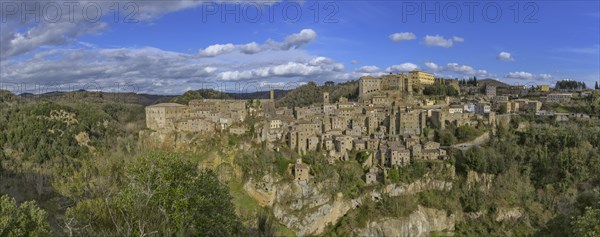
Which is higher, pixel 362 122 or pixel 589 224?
pixel 362 122

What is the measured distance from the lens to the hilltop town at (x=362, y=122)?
42719 mm

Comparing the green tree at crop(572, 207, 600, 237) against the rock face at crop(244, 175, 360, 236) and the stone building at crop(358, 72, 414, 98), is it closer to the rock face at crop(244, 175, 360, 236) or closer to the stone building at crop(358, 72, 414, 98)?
the rock face at crop(244, 175, 360, 236)

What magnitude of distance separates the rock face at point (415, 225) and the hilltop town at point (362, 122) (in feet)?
14.5

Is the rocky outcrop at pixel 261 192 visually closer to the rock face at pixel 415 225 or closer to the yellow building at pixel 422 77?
the rock face at pixel 415 225

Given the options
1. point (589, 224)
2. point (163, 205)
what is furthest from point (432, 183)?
point (163, 205)

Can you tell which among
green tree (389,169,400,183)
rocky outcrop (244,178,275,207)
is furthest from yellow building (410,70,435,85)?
rocky outcrop (244,178,275,207)

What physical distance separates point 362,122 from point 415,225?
1307 centimetres

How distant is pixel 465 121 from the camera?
48.8 meters

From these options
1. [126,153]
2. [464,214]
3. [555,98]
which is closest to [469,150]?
[464,214]

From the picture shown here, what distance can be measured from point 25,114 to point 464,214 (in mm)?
63747

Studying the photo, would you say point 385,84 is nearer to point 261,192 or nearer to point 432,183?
point 432,183

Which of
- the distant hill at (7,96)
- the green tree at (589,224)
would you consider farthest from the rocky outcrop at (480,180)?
the distant hill at (7,96)

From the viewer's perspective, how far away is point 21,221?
45.8 ft

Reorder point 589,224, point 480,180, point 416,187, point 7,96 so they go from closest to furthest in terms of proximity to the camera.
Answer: point 589,224, point 416,187, point 480,180, point 7,96
